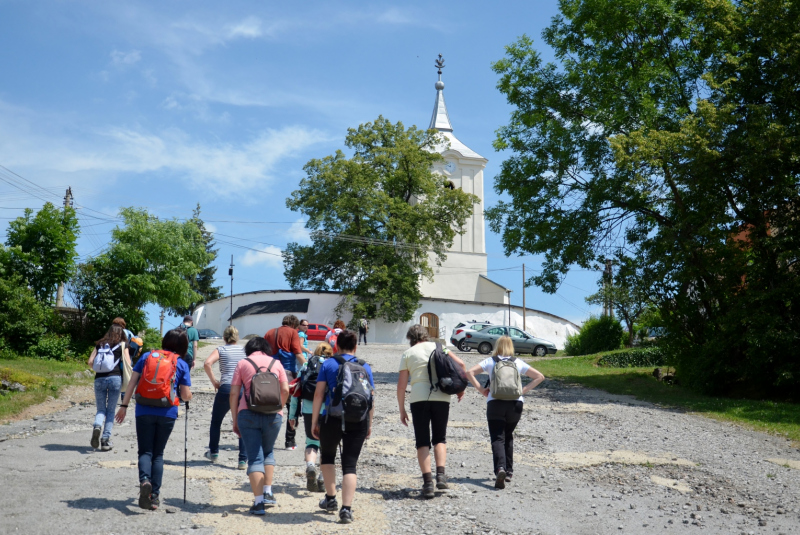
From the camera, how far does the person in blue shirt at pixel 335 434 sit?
660 cm

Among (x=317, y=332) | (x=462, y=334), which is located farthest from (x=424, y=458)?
(x=317, y=332)

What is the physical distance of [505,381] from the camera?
8211 millimetres

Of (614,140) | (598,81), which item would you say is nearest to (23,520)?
(614,140)

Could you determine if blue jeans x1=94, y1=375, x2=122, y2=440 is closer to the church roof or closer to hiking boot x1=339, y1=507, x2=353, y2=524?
hiking boot x1=339, y1=507, x2=353, y2=524

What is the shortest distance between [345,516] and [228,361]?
330cm

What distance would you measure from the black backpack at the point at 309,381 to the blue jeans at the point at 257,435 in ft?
3.70

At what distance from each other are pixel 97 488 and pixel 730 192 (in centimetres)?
1606

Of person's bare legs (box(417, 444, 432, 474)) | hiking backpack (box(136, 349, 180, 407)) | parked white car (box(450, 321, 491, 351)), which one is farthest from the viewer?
parked white car (box(450, 321, 491, 351))

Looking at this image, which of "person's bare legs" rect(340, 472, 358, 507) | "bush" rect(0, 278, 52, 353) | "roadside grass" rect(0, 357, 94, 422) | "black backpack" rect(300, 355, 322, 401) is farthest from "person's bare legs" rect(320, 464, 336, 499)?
"bush" rect(0, 278, 52, 353)

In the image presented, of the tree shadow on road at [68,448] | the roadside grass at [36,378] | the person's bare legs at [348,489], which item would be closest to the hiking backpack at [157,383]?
the person's bare legs at [348,489]

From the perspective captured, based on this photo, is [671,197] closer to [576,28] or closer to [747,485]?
[576,28]

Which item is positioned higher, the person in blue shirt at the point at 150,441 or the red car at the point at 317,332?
the red car at the point at 317,332

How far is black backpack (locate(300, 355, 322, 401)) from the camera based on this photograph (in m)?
8.00

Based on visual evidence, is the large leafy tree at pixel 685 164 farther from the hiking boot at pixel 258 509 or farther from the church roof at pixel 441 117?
the church roof at pixel 441 117
